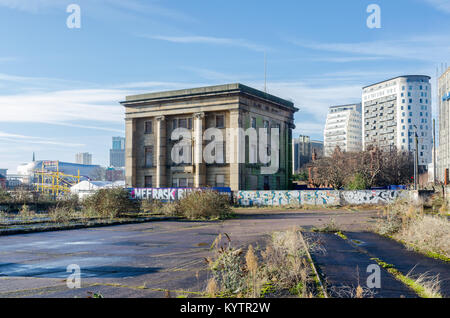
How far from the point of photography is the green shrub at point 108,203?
25922mm

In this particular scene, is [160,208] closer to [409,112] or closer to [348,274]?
[348,274]

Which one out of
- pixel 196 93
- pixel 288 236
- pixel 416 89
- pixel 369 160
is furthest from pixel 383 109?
pixel 288 236

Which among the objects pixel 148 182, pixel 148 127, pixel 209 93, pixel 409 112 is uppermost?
pixel 409 112

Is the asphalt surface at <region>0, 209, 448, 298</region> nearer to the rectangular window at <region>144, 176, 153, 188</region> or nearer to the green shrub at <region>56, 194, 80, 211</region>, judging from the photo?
the green shrub at <region>56, 194, 80, 211</region>

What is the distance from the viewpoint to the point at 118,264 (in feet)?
33.2

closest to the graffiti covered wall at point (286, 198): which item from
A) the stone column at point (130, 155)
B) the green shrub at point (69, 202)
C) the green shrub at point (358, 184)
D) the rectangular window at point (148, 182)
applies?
the green shrub at point (358, 184)

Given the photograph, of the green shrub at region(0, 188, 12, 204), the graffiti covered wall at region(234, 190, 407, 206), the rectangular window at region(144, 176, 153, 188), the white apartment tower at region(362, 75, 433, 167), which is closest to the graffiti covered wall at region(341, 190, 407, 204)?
the graffiti covered wall at region(234, 190, 407, 206)

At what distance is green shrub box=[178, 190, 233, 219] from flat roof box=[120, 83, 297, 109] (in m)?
21.0

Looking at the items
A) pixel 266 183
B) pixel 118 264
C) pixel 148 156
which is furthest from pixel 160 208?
pixel 148 156

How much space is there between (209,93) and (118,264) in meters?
38.8

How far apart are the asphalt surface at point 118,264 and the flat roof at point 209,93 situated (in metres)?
31.2
